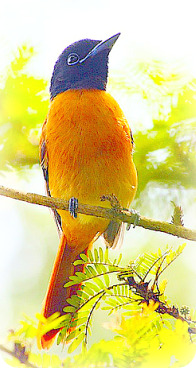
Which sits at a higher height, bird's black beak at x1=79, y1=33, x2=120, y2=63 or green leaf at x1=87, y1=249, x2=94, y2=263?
bird's black beak at x1=79, y1=33, x2=120, y2=63

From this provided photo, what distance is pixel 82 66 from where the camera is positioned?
28.0 inches

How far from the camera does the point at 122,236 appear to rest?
2.16 feet

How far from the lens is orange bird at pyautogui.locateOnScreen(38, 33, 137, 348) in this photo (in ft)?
2.16

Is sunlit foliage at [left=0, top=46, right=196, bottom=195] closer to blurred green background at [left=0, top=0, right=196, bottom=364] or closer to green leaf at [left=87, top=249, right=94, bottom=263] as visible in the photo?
blurred green background at [left=0, top=0, right=196, bottom=364]

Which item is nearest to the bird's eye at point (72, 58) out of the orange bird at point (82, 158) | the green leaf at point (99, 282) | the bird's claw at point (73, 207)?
the orange bird at point (82, 158)

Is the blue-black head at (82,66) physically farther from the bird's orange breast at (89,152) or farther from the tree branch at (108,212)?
the tree branch at (108,212)

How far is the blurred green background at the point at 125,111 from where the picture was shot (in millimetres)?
652

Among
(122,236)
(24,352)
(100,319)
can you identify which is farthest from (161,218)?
(24,352)

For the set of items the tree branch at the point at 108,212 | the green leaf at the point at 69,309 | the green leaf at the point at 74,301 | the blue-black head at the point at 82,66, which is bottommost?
the green leaf at the point at 69,309

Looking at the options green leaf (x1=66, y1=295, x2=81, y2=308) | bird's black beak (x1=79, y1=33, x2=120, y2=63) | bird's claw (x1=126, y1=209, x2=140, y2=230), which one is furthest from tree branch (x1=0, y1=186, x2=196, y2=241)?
bird's black beak (x1=79, y1=33, x2=120, y2=63)

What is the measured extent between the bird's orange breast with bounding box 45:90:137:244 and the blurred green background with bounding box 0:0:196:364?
0.02 m

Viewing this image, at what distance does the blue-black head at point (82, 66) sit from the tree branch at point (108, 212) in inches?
6.5

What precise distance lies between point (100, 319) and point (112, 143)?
0.25m

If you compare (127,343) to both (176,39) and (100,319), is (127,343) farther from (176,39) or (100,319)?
(176,39)
